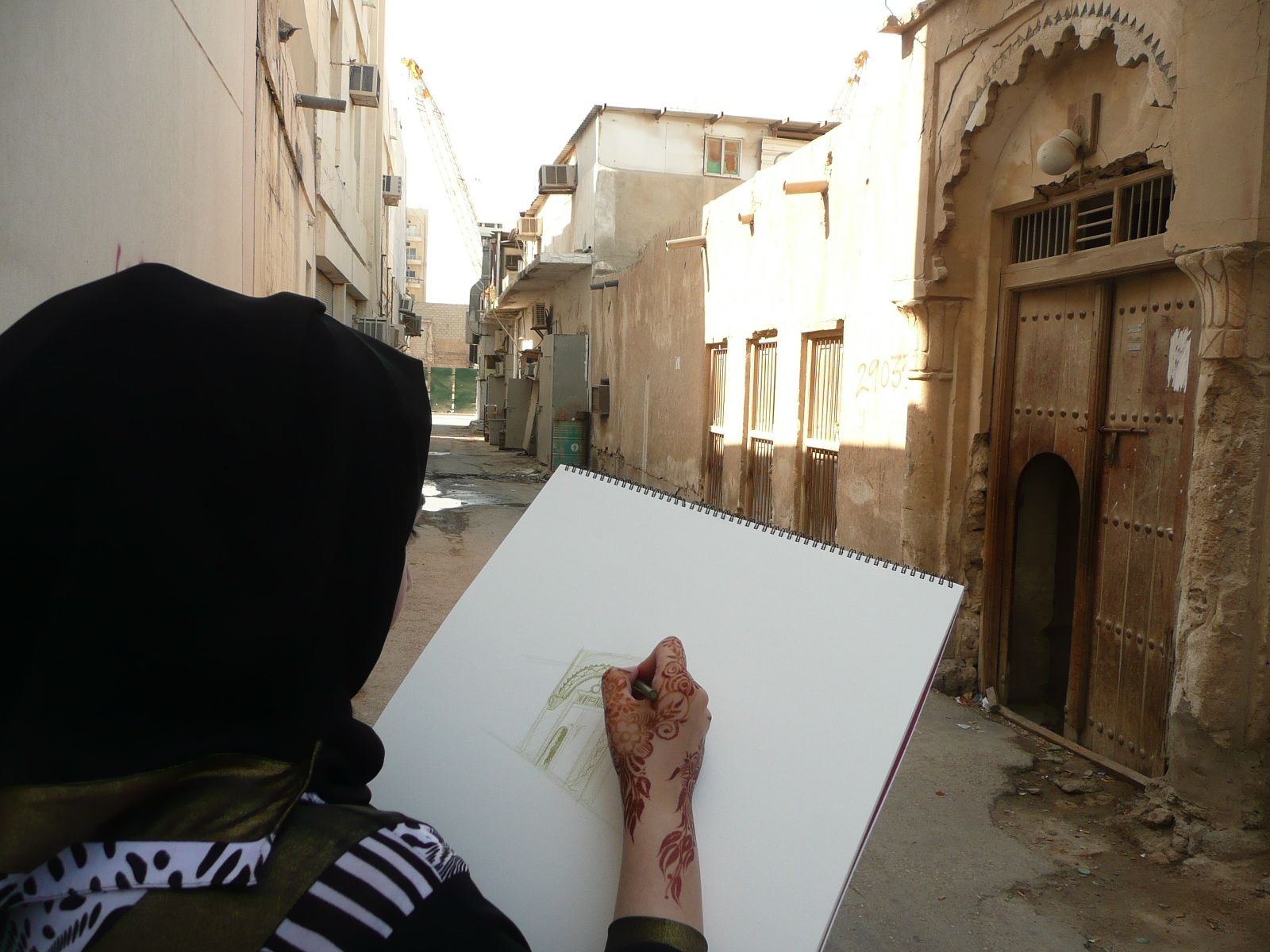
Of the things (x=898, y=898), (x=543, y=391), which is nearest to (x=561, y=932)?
(x=898, y=898)

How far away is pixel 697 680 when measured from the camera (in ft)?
4.39

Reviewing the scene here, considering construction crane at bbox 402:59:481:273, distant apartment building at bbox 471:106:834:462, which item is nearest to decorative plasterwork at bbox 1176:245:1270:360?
distant apartment building at bbox 471:106:834:462

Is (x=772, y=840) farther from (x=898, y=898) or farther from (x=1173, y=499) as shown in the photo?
(x=1173, y=499)

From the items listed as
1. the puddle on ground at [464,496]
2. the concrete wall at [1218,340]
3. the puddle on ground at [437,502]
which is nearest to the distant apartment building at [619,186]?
the puddle on ground at [464,496]

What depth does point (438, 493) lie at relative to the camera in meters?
13.7

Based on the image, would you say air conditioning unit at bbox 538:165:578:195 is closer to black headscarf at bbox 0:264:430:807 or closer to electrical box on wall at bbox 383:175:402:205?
electrical box on wall at bbox 383:175:402:205

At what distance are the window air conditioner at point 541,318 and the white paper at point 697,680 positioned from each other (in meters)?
20.2

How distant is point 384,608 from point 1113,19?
172 inches

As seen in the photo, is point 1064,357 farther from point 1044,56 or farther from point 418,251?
point 418,251

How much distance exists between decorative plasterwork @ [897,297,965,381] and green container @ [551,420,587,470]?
38.1 ft

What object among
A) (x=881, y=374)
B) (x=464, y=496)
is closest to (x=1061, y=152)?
(x=881, y=374)

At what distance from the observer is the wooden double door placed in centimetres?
402

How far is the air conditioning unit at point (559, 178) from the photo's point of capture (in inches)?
752

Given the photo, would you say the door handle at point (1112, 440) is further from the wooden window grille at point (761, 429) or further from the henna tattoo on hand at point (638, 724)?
the wooden window grille at point (761, 429)
